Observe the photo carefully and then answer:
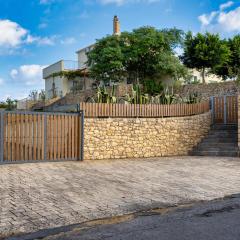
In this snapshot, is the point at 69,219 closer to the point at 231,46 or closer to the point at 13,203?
the point at 13,203

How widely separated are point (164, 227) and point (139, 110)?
10978 mm

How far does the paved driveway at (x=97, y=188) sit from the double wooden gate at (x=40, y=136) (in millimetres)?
642

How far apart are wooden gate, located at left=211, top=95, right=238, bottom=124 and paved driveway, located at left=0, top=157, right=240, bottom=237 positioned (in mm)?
6396

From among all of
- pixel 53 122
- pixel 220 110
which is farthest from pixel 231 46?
pixel 53 122

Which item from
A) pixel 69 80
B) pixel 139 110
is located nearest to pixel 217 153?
pixel 139 110

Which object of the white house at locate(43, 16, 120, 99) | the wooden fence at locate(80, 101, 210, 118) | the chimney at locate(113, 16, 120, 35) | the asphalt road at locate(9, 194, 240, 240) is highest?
the chimney at locate(113, 16, 120, 35)

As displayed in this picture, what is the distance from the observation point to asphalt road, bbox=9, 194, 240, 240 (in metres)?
5.12

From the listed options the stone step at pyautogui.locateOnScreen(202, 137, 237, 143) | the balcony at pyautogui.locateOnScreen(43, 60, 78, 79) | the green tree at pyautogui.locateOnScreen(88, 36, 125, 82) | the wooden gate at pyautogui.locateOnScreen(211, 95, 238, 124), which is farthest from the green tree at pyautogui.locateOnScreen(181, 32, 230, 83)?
the stone step at pyautogui.locateOnScreen(202, 137, 237, 143)

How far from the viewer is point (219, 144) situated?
17344 millimetres

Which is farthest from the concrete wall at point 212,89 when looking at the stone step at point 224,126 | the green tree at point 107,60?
the green tree at point 107,60

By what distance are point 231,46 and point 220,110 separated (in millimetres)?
17363

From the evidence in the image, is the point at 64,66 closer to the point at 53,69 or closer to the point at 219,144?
the point at 53,69

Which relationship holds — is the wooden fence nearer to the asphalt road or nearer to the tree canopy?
the asphalt road

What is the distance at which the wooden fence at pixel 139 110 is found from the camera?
50.0ft
